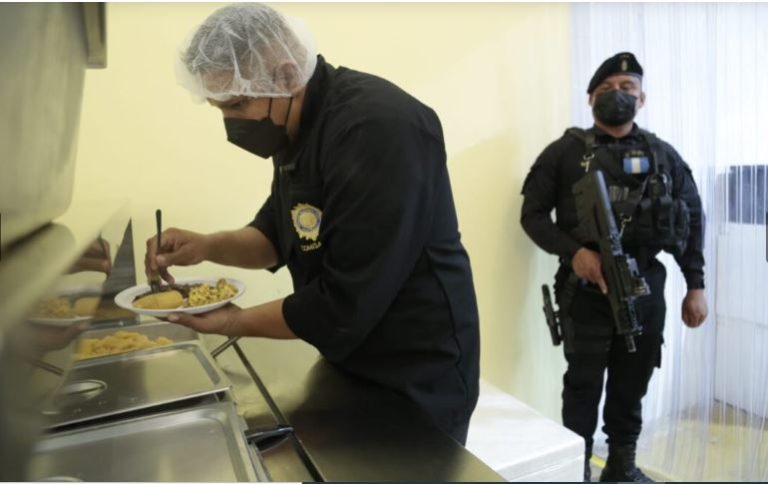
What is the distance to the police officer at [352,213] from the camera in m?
0.82

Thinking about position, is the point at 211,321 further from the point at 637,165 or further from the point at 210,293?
the point at 637,165

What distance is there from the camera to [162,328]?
48.3 inches

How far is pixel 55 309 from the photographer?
0.30 m

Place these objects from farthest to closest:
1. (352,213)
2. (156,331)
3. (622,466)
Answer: (622,466)
(156,331)
(352,213)

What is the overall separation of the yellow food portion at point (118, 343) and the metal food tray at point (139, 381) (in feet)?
0.11

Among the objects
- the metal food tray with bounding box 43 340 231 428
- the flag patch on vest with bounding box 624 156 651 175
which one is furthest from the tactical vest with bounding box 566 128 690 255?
the metal food tray with bounding box 43 340 231 428

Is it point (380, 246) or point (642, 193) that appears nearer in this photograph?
point (380, 246)

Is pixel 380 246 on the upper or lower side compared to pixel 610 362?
upper

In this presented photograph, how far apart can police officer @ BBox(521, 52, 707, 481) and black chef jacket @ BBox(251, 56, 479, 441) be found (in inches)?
40.7

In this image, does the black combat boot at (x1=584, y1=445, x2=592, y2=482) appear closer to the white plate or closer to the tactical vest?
the tactical vest

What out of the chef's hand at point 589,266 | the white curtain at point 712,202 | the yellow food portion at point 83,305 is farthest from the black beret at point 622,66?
the yellow food portion at point 83,305

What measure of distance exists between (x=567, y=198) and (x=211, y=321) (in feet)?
4.75

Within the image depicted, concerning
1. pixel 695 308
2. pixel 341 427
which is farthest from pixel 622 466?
pixel 341 427

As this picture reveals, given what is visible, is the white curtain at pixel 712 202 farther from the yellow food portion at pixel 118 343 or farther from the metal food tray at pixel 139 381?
the yellow food portion at pixel 118 343
